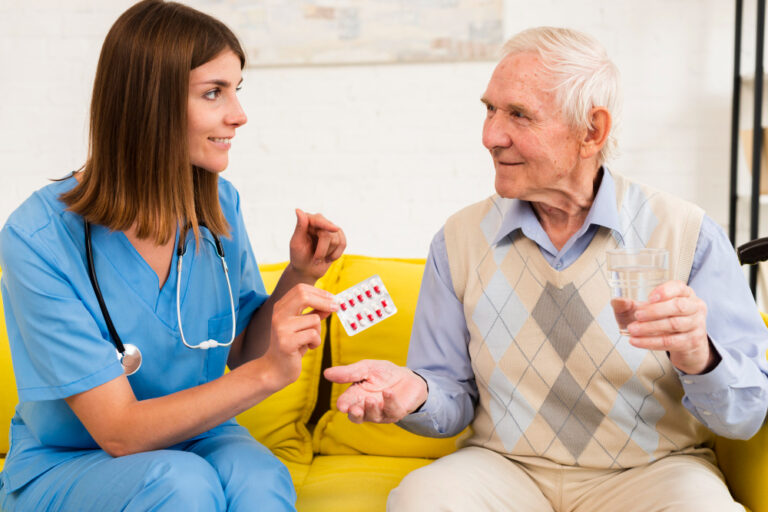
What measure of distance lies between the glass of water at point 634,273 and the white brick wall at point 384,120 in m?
1.78

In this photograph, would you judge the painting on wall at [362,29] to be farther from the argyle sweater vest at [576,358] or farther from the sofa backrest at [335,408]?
the argyle sweater vest at [576,358]

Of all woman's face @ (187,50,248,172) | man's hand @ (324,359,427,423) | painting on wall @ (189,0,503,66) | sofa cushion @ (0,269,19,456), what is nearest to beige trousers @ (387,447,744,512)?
man's hand @ (324,359,427,423)

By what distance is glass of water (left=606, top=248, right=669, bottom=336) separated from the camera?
1.10 meters

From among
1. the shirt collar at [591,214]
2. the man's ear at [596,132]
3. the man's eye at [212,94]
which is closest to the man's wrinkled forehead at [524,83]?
the man's ear at [596,132]

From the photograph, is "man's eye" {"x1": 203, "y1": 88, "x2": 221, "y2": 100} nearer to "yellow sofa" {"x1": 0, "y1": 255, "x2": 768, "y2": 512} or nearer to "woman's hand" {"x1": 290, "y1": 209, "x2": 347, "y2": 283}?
"woman's hand" {"x1": 290, "y1": 209, "x2": 347, "y2": 283}

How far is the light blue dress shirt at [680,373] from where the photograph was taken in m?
1.26

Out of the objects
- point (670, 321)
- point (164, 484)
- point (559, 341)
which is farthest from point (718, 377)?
point (164, 484)

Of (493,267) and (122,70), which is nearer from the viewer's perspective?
(122,70)

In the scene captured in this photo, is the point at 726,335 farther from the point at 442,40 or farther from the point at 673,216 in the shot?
the point at 442,40

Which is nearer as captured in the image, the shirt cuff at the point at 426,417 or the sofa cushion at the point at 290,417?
the shirt cuff at the point at 426,417

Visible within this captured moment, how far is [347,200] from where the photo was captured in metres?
2.93

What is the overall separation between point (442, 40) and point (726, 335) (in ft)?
5.84

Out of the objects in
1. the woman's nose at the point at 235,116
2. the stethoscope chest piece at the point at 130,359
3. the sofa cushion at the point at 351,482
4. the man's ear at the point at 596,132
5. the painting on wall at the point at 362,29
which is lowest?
the sofa cushion at the point at 351,482

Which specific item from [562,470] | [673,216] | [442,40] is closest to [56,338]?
[562,470]
